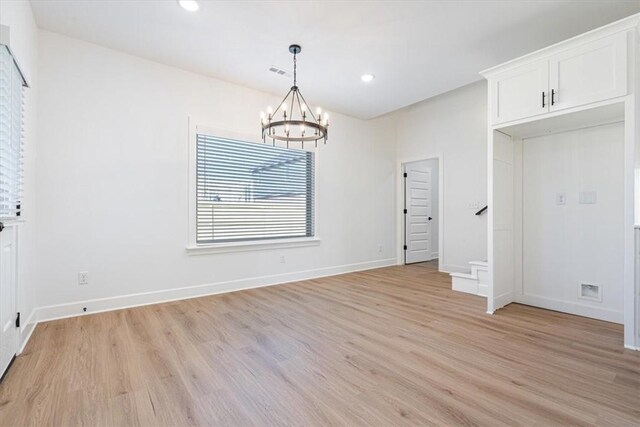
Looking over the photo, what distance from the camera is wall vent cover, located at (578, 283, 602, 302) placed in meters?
3.03

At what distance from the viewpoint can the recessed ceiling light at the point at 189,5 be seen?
2.63 metres

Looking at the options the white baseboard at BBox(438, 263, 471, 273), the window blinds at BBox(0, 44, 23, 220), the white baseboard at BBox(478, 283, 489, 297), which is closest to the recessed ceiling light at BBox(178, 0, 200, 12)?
the window blinds at BBox(0, 44, 23, 220)

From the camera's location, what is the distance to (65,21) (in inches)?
115

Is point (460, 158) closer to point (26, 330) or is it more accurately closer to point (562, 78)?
point (562, 78)

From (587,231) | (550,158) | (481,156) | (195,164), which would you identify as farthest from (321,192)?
(587,231)

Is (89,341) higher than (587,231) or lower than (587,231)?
lower

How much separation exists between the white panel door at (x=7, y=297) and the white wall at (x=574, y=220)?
473 centimetres

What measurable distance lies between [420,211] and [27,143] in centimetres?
642

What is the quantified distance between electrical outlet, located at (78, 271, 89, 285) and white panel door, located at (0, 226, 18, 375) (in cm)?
96

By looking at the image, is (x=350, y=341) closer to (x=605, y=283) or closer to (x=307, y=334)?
(x=307, y=334)

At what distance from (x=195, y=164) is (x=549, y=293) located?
14.7ft

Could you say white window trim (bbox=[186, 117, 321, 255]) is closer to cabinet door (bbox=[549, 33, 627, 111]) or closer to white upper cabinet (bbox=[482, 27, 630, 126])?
white upper cabinet (bbox=[482, 27, 630, 126])

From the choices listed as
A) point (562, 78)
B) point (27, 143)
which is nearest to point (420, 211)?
point (562, 78)

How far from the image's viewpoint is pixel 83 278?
3.22 metres
